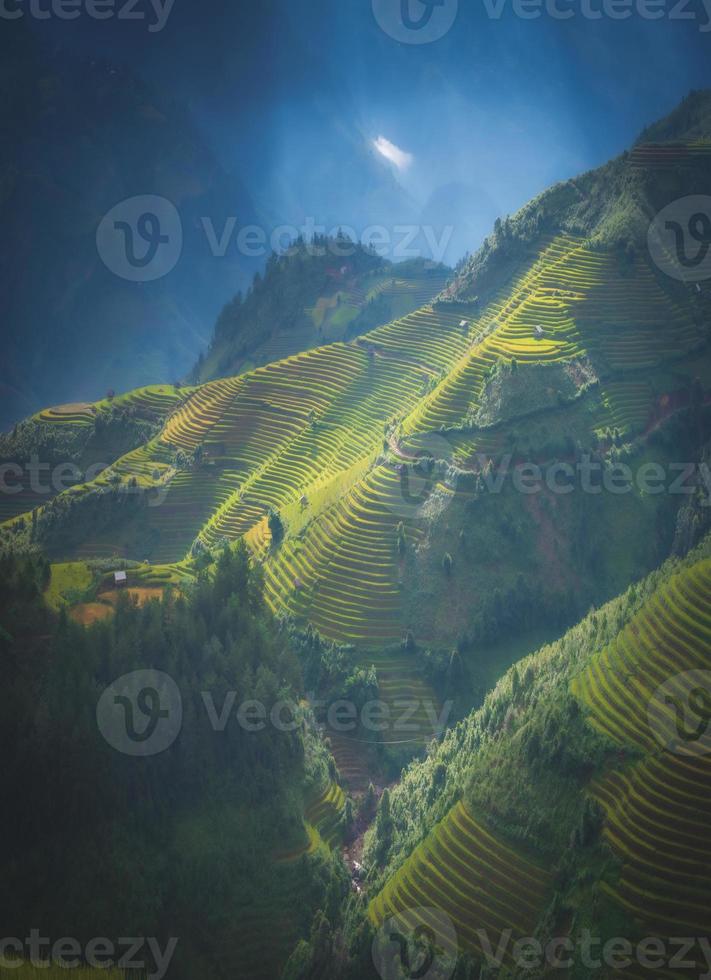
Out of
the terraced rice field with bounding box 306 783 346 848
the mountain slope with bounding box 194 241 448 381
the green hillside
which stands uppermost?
the mountain slope with bounding box 194 241 448 381

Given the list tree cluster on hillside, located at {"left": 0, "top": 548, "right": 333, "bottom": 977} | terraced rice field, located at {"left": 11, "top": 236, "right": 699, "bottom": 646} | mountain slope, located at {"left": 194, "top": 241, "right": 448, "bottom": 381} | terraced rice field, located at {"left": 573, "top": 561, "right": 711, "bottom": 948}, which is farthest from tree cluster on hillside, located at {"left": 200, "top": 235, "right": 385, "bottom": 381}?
terraced rice field, located at {"left": 573, "top": 561, "right": 711, "bottom": 948}

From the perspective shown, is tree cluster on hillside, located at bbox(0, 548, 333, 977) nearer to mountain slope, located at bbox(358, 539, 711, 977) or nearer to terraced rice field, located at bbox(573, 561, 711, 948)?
mountain slope, located at bbox(358, 539, 711, 977)

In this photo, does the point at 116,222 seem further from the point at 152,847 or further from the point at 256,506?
the point at 152,847

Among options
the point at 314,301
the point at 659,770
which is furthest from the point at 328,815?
the point at 314,301

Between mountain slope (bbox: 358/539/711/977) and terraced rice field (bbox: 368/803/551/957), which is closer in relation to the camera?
mountain slope (bbox: 358/539/711/977)

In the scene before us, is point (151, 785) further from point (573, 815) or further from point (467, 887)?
point (573, 815)

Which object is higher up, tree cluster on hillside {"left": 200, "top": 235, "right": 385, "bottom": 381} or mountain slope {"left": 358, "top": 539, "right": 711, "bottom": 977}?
tree cluster on hillside {"left": 200, "top": 235, "right": 385, "bottom": 381}
